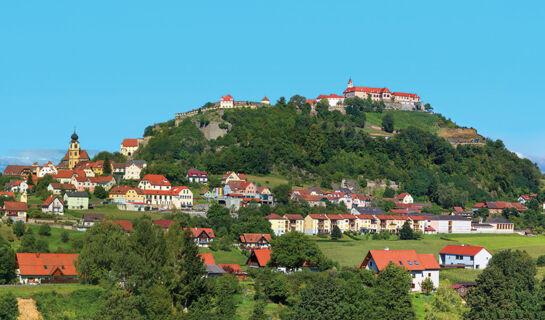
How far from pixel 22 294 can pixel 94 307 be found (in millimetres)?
4680

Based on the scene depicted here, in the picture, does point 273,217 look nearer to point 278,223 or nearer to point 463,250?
point 278,223

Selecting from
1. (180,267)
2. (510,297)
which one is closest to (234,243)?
(180,267)

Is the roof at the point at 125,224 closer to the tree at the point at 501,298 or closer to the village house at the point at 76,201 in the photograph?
the village house at the point at 76,201

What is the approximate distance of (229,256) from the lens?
248 ft

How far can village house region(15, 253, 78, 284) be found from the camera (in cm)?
5666

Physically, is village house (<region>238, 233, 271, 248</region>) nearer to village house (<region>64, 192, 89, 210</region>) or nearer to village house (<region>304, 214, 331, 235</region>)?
village house (<region>304, 214, 331, 235</region>)

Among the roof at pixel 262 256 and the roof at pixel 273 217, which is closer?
the roof at pixel 262 256

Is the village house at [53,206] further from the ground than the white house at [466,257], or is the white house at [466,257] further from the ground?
the village house at [53,206]

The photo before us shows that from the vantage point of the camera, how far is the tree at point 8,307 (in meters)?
43.4

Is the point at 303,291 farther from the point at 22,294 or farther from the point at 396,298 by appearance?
the point at 22,294

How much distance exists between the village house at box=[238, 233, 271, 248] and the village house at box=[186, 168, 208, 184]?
1233 inches

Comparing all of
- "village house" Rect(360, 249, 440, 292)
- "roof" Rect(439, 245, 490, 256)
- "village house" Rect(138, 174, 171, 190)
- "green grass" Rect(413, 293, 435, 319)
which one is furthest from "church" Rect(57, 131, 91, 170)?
"green grass" Rect(413, 293, 435, 319)

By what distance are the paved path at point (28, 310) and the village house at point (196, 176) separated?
67.0 m

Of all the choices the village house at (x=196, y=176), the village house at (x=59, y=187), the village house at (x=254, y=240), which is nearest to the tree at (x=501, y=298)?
the village house at (x=254, y=240)
